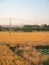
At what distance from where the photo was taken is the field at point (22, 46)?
2213 millimetres

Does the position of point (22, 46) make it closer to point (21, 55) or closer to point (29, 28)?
point (21, 55)

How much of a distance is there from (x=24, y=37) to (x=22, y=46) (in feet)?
0.33

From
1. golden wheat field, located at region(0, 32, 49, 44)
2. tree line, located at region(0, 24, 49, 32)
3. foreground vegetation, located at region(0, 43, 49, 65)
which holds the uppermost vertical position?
tree line, located at region(0, 24, 49, 32)

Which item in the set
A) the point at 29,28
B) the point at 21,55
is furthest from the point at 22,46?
the point at 29,28

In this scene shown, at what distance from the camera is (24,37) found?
2.34 m

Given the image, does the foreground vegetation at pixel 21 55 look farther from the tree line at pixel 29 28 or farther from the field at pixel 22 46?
the tree line at pixel 29 28

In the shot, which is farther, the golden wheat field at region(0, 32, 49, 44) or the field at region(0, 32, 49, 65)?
the golden wheat field at region(0, 32, 49, 44)

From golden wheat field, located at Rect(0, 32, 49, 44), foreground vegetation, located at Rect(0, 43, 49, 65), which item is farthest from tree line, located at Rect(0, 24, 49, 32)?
foreground vegetation, located at Rect(0, 43, 49, 65)

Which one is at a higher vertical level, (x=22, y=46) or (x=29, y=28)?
(x=29, y=28)

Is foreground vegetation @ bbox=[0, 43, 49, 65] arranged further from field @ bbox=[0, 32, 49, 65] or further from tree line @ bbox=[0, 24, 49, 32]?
tree line @ bbox=[0, 24, 49, 32]

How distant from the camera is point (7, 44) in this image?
2.31m

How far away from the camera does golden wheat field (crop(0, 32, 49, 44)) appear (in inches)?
91.4

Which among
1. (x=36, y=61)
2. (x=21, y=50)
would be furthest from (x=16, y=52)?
(x=36, y=61)

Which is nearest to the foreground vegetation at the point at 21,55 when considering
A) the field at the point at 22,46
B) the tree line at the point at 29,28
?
the field at the point at 22,46
